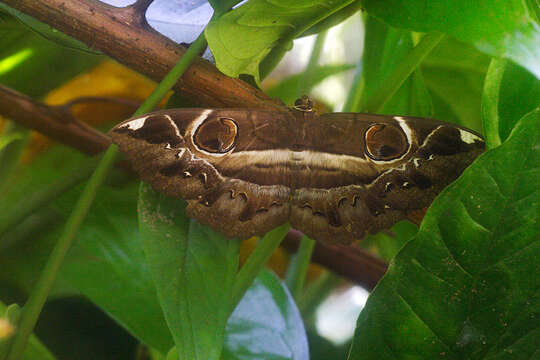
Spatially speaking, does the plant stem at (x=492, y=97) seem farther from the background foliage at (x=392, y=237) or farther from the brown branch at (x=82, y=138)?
the brown branch at (x=82, y=138)

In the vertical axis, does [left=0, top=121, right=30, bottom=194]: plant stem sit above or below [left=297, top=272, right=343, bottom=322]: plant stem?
below

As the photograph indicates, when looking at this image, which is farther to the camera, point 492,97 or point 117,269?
point 117,269

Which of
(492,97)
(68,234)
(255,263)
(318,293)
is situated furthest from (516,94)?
(318,293)

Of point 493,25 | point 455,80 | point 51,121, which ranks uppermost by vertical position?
point 455,80

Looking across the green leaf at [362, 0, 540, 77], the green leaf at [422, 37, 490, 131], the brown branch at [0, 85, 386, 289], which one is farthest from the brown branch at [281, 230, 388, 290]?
the green leaf at [362, 0, 540, 77]

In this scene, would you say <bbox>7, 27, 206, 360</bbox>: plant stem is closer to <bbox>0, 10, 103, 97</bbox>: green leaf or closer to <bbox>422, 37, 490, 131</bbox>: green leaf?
<bbox>0, 10, 103, 97</bbox>: green leaf

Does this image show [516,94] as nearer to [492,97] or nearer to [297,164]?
[492,97]
